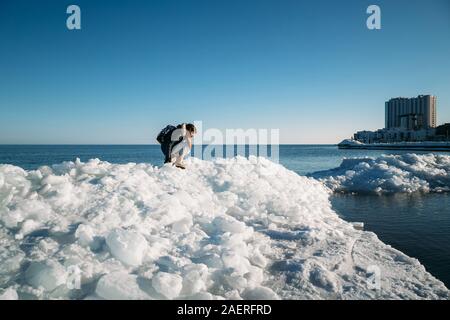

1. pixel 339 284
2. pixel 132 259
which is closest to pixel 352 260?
pixel 339 284

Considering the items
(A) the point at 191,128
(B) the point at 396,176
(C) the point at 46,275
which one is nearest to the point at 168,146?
(A) the point at 191,128

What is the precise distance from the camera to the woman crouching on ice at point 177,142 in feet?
27.6

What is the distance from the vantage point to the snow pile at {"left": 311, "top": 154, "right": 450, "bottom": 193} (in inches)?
558

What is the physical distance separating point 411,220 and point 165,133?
26.2 feet

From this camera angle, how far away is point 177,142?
27.7 feet

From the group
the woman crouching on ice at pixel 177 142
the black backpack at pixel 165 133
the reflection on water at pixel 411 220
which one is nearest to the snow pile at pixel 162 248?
the reflection on water at pixel 411 220

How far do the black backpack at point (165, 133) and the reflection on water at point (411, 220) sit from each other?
20.4ft

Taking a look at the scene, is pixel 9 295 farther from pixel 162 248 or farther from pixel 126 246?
pixel 162 248

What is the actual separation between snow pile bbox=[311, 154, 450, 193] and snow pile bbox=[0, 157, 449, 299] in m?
8.67

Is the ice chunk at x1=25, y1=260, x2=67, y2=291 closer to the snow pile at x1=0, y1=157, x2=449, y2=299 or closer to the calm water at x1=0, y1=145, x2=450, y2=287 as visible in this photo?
the snow pile at x1=0, y1=157, x2=449, y2=299

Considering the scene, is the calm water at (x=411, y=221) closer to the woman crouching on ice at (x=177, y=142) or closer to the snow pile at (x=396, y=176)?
the snow pile at (x=396, y=176)

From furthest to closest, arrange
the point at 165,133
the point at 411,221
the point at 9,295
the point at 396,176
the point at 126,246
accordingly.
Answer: the point at 396,176, the point at 165,133, the point at 411,221, the point at 126,246, the point at 9,295

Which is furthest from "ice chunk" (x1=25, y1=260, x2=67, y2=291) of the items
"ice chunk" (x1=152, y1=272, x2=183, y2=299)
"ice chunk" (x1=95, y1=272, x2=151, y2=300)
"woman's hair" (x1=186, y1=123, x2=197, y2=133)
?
"woman's hair" (x1=186, y1=123, x2=197, y2=133)
